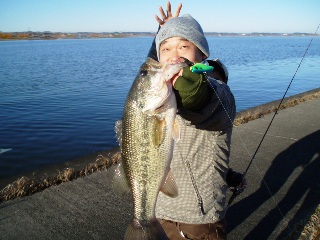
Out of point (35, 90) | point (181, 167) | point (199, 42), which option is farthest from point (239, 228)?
point (35, 90)

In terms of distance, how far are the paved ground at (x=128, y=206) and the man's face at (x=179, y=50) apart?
1.97 meters

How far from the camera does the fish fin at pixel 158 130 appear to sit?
6.54 ft

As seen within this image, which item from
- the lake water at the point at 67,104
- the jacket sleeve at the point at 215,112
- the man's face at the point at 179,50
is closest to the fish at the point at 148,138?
the jacket sleeve at the point at 215,112

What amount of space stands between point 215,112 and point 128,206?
2705 mm

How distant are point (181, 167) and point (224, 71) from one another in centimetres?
102

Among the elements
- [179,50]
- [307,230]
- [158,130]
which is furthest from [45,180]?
[307,230]

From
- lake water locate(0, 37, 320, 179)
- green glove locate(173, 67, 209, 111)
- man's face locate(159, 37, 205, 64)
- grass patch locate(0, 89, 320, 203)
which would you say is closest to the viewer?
green glove locate(173, 67, 209, 111)

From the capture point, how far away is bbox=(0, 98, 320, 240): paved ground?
3836mm

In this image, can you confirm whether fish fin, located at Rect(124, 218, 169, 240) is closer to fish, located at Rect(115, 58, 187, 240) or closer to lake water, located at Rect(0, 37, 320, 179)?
fish, located at Rect(115, 58, 187, 240)

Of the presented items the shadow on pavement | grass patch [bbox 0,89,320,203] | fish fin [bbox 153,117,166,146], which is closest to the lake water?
grass patch [bbox 0,89,320,203]

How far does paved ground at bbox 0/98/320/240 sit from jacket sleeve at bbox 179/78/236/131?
69.2 inches

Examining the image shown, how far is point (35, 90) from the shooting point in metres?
17.5

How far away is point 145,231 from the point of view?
7.18ft

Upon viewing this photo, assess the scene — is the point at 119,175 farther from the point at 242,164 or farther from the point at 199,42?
the point at 242,164
